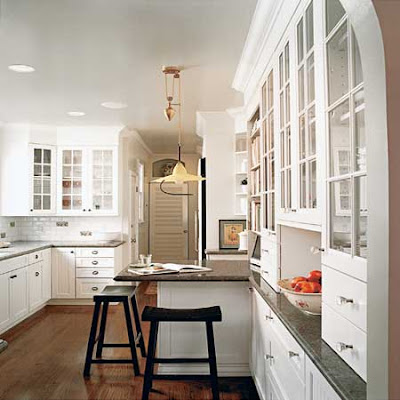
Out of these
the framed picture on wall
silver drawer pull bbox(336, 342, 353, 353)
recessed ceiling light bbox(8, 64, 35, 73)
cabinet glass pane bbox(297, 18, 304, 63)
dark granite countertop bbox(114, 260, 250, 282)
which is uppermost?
recessed ceiling light bbox(8, 64, 35, 73)

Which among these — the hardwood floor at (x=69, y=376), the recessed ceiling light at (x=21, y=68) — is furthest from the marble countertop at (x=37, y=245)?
the recessed ceiling light at (x=21, y=68)

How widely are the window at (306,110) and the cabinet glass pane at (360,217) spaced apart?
0.53 meters

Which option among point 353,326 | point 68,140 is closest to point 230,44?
point 353,326

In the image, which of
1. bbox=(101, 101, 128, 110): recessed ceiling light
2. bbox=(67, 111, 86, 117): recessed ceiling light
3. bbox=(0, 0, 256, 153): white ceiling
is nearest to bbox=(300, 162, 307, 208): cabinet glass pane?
bbox=(0, 0, 256, 153): white ceiling

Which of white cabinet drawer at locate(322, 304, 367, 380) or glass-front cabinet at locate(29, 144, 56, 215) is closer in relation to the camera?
white cabinet drawer at locate(322, 304, 367, 380)

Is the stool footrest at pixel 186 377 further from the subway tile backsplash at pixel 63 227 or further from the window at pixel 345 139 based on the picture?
the subway tile backsplash at pixel 63 227

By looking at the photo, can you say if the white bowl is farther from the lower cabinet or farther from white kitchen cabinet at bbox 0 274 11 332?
white kitchen cabinet at bbox 0 274 11 332

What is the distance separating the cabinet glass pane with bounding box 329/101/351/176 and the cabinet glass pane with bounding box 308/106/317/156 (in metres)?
0.25

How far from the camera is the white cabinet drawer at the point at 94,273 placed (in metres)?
6.52

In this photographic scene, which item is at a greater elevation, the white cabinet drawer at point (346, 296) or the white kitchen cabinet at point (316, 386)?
the white cabinet drawer at point (346, 296)

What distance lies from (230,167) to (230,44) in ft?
8.87

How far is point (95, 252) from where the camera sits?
651 cm

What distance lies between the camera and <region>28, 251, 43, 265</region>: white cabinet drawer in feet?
19.1

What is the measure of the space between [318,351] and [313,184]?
70 centimetres
